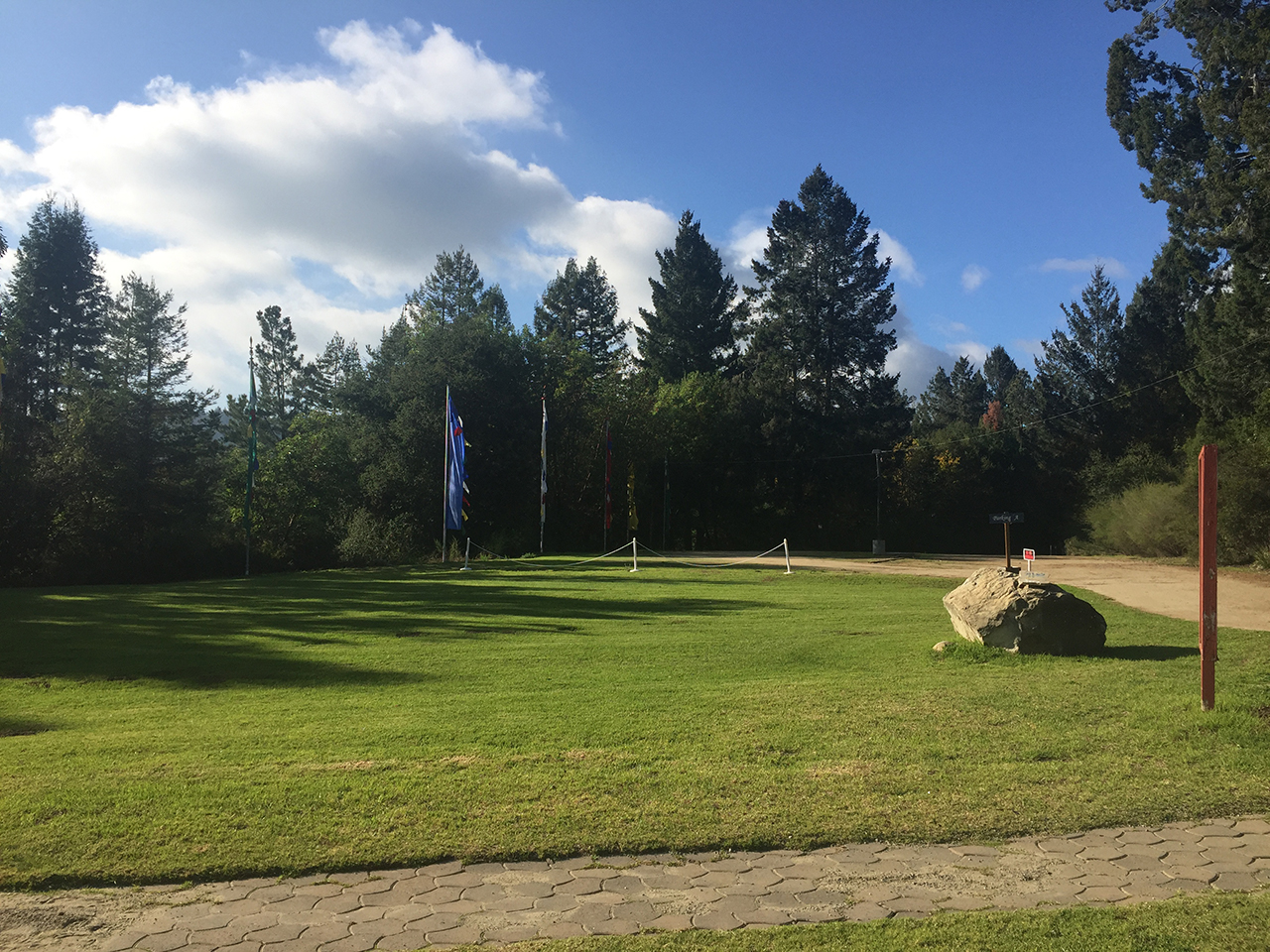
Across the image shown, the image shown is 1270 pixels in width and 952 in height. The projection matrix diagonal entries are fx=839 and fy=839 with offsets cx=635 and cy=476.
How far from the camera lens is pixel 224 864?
396cm

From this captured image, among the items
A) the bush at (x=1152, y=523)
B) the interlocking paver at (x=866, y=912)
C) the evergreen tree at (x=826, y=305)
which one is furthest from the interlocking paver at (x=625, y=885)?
the evergreen tree at (x=826, y=305)

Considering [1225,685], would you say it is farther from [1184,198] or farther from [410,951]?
[1184,198]

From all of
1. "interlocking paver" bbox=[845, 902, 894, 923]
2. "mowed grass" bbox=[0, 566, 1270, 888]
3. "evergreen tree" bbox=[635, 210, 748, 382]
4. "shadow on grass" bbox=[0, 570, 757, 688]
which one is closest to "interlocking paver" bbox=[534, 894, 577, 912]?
"mowed grass" bbox=[0, 566, 1270, 888]

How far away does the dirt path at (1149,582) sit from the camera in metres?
13.7

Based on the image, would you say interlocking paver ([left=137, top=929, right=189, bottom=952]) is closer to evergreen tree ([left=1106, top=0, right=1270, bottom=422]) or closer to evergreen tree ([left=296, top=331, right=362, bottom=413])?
evergreen tree ([left=1106, top=0, right=1270, bottom=422])

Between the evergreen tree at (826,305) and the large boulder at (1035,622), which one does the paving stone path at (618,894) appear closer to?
the large boulder at (1035,622)

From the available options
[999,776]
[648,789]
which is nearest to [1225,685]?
[999,776]

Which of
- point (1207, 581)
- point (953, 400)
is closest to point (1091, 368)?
point (953, 400)

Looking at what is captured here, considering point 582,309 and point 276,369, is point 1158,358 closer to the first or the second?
point 582,309

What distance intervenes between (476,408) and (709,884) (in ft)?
116

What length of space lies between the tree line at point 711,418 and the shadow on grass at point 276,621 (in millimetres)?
11723

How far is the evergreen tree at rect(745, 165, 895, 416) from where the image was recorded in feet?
156

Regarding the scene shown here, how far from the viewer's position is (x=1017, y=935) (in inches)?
129

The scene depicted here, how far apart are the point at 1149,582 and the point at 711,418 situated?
28495 mm
